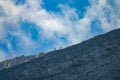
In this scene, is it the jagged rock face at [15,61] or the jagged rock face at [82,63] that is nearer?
the jagged rock face at [82,63]

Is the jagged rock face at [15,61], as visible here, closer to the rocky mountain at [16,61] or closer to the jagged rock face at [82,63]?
the rocky mountain at [16,61]

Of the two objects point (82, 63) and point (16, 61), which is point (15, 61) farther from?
point (82, 63)

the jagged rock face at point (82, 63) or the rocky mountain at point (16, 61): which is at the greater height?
the rocky mountain at point (16, 61)

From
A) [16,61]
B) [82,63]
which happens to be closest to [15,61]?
[16,61]

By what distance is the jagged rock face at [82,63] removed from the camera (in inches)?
1050

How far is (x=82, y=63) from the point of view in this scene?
93.8 feet

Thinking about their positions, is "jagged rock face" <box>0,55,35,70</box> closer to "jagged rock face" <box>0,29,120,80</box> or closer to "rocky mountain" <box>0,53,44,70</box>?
"rocky mountain" <box>0,53,44,70</box>

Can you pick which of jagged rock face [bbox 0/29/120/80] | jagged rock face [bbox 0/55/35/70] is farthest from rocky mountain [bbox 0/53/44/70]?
jagged rock face [bbox 0/29/120/80]

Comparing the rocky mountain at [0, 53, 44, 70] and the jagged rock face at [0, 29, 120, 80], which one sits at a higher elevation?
the rocky mountain at [0, 53, 44, 70]

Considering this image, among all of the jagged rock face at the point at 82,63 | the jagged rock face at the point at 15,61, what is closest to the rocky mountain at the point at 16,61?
the jagged rock face at the point at 15,61

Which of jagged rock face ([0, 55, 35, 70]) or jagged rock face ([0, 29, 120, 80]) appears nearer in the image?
jagged rock face ([0, 29, 120, 80])

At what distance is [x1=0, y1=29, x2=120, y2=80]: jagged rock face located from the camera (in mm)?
26680

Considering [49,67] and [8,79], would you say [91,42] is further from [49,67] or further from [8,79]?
[8,79]

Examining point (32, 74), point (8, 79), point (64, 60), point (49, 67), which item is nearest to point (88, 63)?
point (64, 60)
